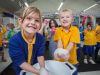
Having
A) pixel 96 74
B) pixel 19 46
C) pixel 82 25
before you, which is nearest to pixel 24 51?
pixel 19 46

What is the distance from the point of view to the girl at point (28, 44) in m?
1.60

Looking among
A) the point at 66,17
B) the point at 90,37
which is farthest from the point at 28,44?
the point at 90,37

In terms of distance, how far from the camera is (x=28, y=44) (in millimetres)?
1668

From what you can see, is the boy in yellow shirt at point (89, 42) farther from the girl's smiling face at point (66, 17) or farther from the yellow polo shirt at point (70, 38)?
the girl's smiling face at point (66, 17)

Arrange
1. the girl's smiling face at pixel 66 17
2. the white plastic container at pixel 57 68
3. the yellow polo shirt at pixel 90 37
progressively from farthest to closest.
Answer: the yellow polo shirt at pixel 90 37 → the girl's smiling face at pixel 66 17 → the white plastic container at pixel 57 68

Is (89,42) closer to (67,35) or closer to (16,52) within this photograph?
(67,35)

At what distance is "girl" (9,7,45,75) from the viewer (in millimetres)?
1600

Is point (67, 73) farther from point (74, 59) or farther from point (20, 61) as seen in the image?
point (74, 59)

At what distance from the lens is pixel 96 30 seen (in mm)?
6516

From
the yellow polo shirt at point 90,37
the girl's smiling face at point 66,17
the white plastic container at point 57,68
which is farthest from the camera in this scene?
the yellow polo shirt at point 90,37

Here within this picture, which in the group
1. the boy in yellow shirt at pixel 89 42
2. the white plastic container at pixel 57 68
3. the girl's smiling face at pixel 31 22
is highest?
the girl's smiling face at pixel 31 22

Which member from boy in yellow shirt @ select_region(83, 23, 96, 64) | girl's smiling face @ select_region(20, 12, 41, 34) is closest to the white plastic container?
girl's smiling face @ select_region(20, 12, 41, 34)

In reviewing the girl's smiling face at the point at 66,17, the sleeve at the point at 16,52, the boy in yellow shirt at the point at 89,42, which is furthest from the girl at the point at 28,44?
the boy in yellow shirt at the point at 89,42

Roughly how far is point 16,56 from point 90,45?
499 centimetres
